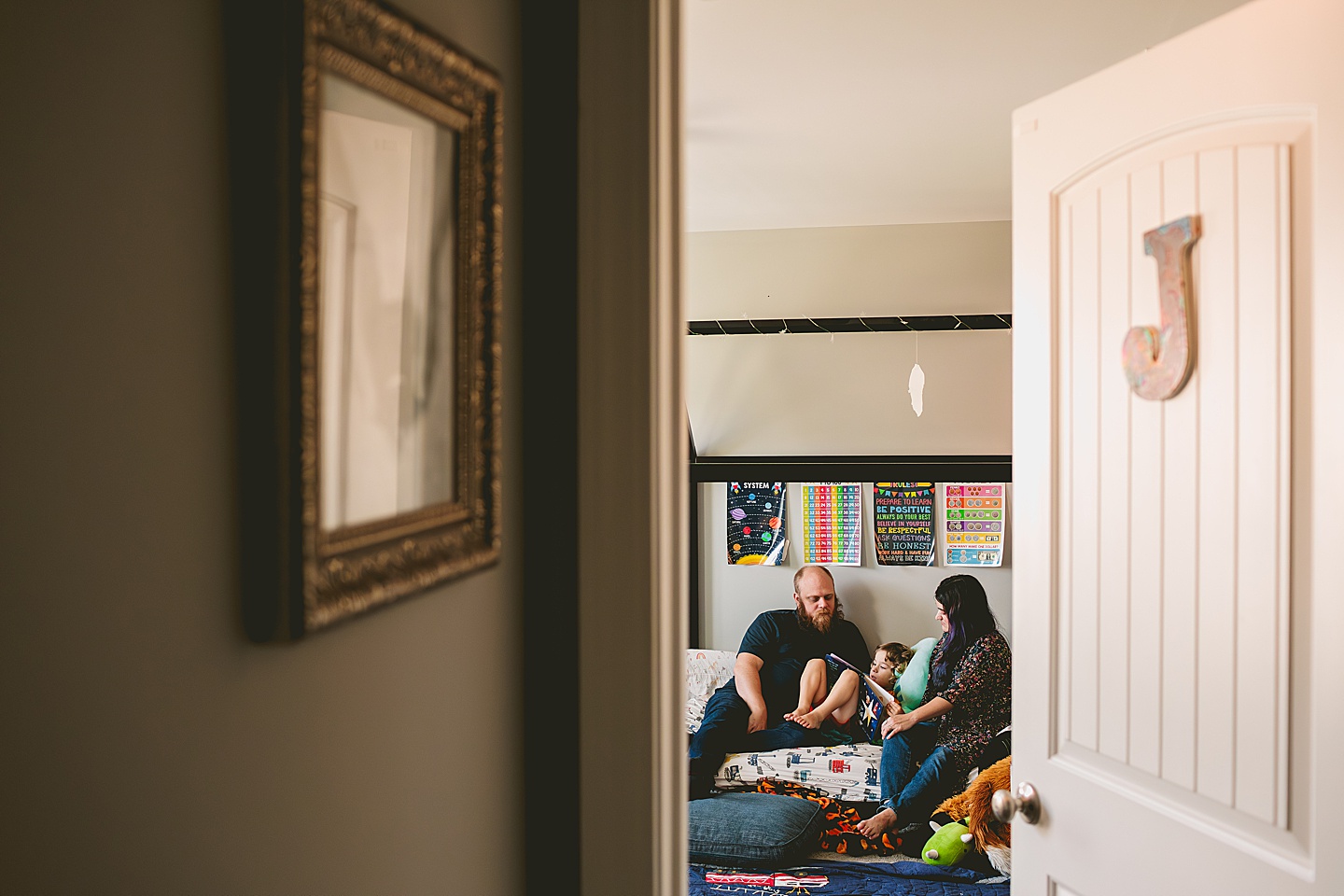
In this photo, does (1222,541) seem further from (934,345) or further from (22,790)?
(934,345)

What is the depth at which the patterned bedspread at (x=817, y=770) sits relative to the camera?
11.4ft

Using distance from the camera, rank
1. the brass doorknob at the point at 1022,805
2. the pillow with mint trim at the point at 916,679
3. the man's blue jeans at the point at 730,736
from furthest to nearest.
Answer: the pillow with mint trim at the point at 916,679 → the man's blue jeans at the point at 730,736 → the brass doorknob at the point at 1022,805

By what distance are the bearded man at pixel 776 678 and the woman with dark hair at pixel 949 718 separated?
16.5 inches

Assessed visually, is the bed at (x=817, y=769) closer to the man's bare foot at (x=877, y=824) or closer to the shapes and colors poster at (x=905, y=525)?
the man's bare foot at (x=877, y=824)

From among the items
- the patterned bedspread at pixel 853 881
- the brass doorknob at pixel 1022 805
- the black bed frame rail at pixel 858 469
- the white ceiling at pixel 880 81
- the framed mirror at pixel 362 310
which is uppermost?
the white ceiling at pixel 880 81

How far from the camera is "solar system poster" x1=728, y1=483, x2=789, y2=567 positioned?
474 centimetres

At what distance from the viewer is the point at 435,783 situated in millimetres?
692

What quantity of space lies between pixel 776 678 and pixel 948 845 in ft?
4.17

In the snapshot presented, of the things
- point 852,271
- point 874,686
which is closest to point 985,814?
point 874,686

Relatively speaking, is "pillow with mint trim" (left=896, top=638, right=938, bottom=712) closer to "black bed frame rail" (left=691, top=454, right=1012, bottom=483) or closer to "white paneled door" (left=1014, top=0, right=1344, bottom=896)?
"black bed frame rail" (left=691, top=454, right=1012, bottom=483)

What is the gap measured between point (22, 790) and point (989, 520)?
4.70 metres

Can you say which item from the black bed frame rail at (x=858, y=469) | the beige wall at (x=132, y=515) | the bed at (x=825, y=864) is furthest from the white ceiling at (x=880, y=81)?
the bed at (x=825, y=864)

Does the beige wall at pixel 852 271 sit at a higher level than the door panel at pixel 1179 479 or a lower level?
higher

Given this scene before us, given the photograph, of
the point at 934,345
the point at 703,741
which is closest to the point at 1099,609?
the point at 703,741
